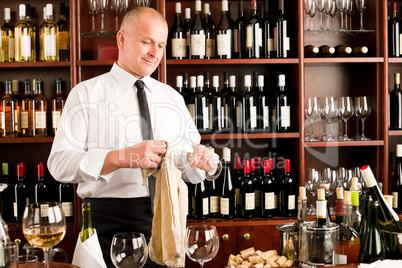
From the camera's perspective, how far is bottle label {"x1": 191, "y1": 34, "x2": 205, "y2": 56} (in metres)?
2.57

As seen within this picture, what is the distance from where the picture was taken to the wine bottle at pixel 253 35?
2592 millimetres

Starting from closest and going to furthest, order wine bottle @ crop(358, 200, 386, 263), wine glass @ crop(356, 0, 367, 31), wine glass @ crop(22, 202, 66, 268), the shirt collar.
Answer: wine glass @ crop(22, 202, 66, 268)
wine bottle @ crop(358, 200, 386, 263)
the shirt collar
wine glass @ crop(356, 0, 367, 31)

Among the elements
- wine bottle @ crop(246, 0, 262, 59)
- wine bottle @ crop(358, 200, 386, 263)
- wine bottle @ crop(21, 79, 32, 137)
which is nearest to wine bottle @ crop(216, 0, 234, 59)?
wine bottle @ crop(246, 0, 262, 59)

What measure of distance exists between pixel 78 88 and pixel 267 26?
128 cm

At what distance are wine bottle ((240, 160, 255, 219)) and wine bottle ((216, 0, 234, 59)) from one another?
0.67 m

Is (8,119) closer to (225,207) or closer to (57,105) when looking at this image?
(57,105)

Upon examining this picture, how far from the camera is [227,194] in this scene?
8.72 ft

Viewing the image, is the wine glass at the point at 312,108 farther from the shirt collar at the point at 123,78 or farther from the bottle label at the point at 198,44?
the shirt collar at the point at 123,78

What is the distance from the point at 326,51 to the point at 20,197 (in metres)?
2.09

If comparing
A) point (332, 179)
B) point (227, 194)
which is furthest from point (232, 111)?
point (332, 179)

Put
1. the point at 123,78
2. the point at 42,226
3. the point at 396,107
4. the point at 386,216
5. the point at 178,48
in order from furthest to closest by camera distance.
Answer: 1. the point at 396,107
2. the point at 178,48
3. the point at 123,78
4. the point at 386,216
5. the point at 42,226

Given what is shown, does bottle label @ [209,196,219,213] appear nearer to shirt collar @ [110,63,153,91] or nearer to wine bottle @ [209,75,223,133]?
wine bottle @ [209,75,223,133]

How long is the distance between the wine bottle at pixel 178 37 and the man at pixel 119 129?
23.5 inches

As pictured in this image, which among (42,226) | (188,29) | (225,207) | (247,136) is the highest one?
(188,29)
